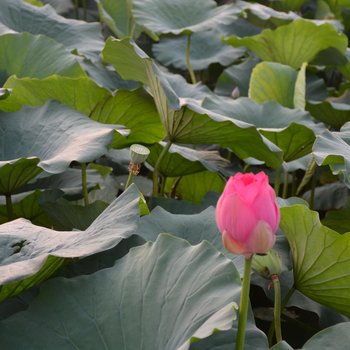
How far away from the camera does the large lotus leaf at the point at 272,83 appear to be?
2.03 metres

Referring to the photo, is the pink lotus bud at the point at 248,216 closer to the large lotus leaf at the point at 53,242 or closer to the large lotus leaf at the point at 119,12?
the large lotus leaf at the point at 53,242

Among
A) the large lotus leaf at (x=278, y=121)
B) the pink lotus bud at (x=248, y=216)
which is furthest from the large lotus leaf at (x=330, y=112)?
the pink lotus bud at (x=248, y=216)

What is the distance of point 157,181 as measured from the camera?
168 centimetres

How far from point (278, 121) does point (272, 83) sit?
0.26 metres

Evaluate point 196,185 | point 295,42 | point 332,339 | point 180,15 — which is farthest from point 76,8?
point 332,339

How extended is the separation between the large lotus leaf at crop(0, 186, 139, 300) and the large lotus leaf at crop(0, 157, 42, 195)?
0.63ft

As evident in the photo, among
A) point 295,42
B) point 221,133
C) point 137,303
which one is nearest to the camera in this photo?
point 137,303

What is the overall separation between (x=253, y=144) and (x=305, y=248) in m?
0.45

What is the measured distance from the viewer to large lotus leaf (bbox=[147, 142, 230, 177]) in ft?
5.46

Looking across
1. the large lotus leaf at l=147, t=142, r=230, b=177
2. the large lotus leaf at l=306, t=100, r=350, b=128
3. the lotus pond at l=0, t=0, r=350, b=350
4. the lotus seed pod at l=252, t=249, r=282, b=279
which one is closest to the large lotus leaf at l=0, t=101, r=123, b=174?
the lotus pond at l=0, t=0, r=350, b=350

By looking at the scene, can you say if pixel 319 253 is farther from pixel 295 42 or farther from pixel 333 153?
pixel 295 42

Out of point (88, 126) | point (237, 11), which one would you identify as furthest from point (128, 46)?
point (237, 11)

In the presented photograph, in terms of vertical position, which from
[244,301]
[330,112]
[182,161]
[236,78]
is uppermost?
[244,301]

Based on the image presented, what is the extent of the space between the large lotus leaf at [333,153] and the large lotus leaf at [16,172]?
0.45 metres
